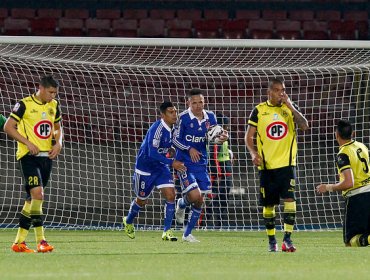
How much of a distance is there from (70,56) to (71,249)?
4713 millimetres

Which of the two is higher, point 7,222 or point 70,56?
point 70,56

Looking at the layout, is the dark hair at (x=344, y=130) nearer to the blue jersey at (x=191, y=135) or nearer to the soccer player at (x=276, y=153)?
the soccer player at (x=276, y=153)

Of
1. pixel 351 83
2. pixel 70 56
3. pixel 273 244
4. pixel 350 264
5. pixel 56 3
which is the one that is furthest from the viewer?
pixel 56 3

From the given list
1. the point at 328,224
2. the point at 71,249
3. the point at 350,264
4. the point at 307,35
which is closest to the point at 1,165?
the point at 328,224

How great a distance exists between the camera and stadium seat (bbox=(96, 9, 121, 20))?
21.1m

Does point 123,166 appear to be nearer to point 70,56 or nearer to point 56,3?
point 70,56

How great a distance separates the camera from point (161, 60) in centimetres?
1477

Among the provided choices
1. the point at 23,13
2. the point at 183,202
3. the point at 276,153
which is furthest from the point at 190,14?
the point at 276,153

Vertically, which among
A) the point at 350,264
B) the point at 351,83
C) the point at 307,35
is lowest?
the point at 350,264

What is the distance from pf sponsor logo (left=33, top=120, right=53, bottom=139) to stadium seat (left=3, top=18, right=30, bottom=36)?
36.5ft

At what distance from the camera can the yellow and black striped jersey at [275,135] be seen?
996 centimetres

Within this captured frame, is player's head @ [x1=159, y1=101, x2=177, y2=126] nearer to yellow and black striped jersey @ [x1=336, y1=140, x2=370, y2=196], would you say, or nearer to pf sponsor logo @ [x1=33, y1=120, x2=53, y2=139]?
yellow and black striped jersey @ [x1=336, y1=140, x2=370, y2=196]

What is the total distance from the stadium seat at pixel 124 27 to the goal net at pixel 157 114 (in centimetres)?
439

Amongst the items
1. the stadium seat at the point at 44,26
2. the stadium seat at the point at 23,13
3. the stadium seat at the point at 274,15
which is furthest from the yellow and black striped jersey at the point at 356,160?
the stadium seat at the point at 23,13
